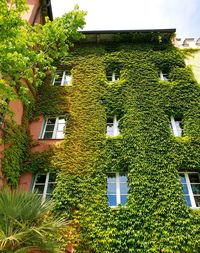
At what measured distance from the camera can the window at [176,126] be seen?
14.4 m

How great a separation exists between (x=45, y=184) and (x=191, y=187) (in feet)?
22.7

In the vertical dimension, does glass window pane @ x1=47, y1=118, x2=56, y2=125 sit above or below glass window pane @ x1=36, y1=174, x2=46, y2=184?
above

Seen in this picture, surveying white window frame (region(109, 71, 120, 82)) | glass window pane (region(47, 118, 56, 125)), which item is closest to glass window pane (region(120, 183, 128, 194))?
glass window pane (region(47, 118, 56, 125))

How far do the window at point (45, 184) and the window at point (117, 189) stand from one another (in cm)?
274

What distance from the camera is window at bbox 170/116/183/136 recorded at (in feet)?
47.3

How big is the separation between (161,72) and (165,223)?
1033 cm

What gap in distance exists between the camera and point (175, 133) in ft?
47.1

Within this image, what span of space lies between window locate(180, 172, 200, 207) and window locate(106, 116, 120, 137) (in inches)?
161

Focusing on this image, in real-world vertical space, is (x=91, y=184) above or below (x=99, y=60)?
below

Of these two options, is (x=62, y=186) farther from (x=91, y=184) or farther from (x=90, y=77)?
(x=90, y=77)

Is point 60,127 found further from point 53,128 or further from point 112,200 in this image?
point 112,200

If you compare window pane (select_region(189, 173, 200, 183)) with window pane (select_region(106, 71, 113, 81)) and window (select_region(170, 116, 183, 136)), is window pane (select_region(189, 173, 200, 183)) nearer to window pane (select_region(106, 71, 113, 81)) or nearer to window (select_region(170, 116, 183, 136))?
window (select_region(170, 116, 183, 136))

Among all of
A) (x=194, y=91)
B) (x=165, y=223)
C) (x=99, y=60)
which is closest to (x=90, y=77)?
(x=99, y=60)

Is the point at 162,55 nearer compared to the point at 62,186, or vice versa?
the point at 62,186
